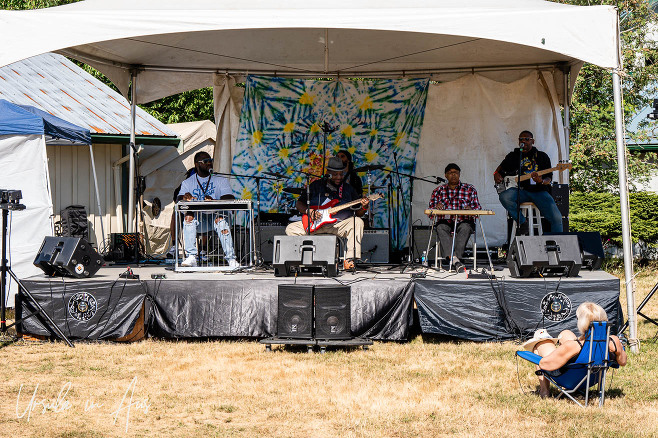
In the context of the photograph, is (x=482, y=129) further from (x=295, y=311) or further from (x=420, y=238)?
(x=295, y=311)

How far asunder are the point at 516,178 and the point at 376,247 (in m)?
1.85

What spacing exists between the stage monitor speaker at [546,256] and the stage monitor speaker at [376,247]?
8.03 ft

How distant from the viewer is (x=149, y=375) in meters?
6.30

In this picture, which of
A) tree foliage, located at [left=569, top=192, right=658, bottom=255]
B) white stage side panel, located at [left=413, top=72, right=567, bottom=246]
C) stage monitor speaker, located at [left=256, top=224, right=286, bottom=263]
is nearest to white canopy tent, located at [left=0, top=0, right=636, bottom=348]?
white stage side panel, located at [left=413, top=72, right=567, bottom=246]

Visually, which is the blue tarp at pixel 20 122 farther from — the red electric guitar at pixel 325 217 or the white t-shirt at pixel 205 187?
the red electric guitar at pixel 325 217

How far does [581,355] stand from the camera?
5078 mm

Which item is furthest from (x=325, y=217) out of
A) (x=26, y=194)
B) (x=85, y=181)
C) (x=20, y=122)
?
(x=85, y=181)

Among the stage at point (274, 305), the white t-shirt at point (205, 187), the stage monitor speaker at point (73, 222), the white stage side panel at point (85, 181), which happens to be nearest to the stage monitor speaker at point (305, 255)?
the stage at point (274, 305)

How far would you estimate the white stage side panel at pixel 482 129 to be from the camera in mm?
10656

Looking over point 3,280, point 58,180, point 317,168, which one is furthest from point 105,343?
point 58,180

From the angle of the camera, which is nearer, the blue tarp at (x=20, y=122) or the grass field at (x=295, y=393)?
the grass field at (x=295, y=393)

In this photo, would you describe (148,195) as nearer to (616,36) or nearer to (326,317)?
(326,317)

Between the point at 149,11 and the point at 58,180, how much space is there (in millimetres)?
7485

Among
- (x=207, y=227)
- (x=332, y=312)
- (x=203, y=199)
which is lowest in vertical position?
(x=332, y=312)
